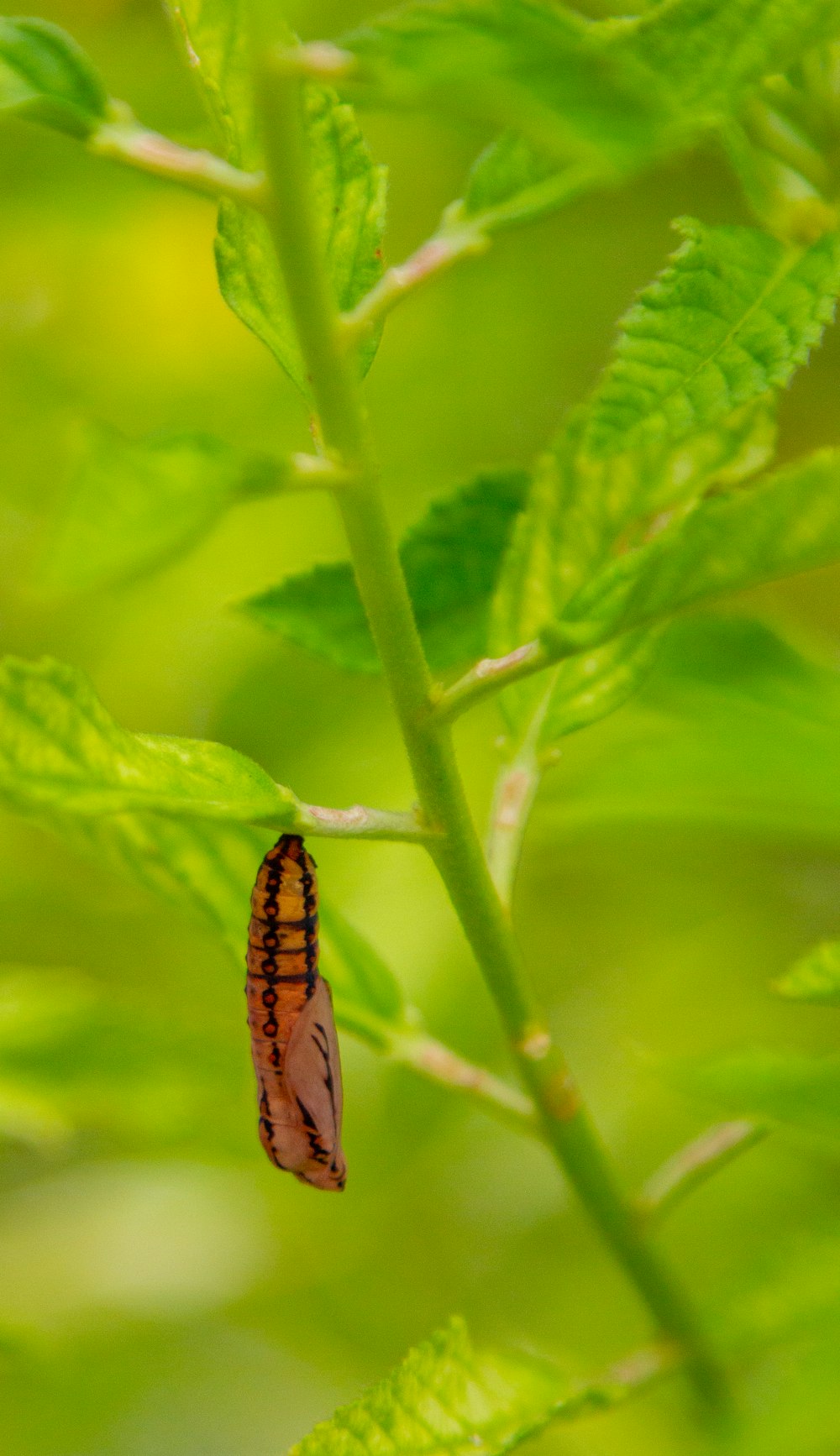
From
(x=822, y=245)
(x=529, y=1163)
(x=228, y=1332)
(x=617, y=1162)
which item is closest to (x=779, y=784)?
(x=822, y=245)

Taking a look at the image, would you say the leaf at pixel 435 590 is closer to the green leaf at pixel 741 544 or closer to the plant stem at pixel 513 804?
the plant stem at pixel 513 804

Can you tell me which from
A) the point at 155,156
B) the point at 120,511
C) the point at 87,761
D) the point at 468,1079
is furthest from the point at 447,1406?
the point at 155,156

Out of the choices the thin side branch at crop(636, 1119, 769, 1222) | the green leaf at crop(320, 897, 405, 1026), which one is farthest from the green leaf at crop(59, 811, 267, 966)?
the thin side branch at crop(636, 1119, 769, 1222)

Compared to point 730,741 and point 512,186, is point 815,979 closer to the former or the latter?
point 730,741

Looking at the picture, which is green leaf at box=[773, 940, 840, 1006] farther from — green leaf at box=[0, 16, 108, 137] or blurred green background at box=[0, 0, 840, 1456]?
green leaf at box=[0, 16, 108, 137]

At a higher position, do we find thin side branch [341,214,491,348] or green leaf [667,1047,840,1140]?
thin side branch [341,214,491,348]

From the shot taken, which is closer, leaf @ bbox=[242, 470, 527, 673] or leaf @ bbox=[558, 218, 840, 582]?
leaf @ bbox=[558, 218, 840, 582]
